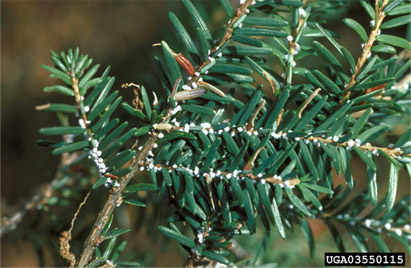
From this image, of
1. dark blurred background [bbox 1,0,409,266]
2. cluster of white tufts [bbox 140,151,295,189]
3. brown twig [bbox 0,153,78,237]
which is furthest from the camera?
dark blurred background [bbox 1,0,409,266]

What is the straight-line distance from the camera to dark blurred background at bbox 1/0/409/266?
1.08 meters

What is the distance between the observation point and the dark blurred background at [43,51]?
108 centimetres

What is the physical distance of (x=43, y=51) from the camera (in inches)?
52.1

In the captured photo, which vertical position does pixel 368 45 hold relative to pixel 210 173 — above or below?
above

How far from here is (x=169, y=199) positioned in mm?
400

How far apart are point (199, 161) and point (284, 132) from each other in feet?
0.29

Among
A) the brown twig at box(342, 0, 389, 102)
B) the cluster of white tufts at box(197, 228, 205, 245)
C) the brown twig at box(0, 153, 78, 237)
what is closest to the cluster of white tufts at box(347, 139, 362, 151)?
the brown twig at box(342, 0, 389, 102)

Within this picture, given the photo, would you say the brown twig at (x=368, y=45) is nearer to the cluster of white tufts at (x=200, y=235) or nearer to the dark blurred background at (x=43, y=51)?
the cluster of white tufts at (x=200, y=235)


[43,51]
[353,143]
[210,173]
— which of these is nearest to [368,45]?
[353,143]

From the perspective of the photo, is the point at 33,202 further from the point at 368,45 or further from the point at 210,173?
the point at 368,45

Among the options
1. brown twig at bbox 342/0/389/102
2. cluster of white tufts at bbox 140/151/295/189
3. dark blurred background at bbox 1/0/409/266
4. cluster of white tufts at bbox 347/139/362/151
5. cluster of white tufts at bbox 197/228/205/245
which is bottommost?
cluster of white tufts at bbox 197/228/205/245

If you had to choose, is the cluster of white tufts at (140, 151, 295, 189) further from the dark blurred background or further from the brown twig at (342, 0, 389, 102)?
the dark blurred background

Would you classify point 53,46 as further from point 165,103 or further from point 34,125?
point 165,103

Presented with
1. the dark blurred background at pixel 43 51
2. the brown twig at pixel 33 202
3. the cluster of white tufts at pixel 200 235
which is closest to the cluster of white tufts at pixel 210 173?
the cluster of white tufts at pixel 200 235
